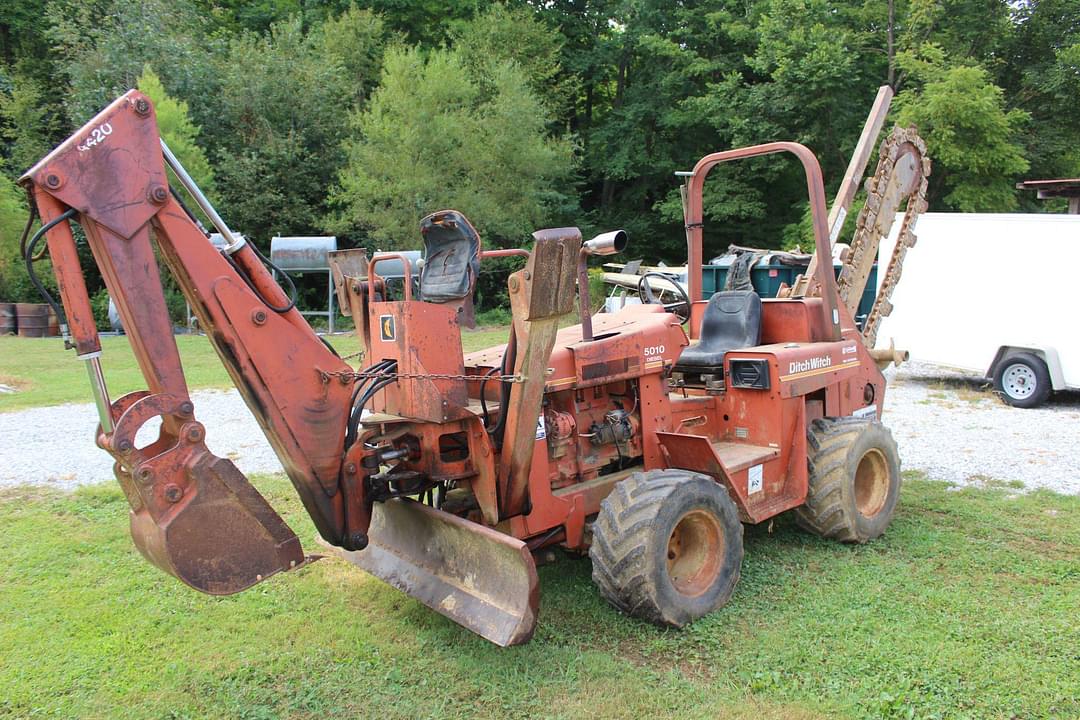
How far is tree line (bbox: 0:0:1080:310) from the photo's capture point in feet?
67.0

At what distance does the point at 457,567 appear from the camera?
426cm

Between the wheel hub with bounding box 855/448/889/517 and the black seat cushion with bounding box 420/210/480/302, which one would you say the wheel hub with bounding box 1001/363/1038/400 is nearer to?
the wheel hub with bounding box 855/448/889/517

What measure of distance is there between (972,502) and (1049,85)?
17685mm

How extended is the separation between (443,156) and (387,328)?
20146 mm

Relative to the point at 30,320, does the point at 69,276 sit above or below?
above

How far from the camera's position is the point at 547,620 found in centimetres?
450

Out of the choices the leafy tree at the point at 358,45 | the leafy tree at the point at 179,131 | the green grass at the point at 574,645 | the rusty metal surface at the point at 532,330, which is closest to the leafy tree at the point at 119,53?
the leafy tree at the point at 179,131

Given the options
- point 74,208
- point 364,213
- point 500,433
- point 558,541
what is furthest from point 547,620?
point 364,213

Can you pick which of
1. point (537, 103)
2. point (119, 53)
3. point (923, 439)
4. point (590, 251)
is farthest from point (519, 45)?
point (590, 251)

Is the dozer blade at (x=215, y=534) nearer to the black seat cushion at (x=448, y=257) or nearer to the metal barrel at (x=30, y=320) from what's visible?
the black seat cushion at (x=448, y=257)

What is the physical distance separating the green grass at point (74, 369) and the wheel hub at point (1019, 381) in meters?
7.44

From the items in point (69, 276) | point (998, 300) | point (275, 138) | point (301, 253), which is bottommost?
point (998, 300)

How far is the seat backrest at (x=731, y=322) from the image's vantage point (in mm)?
5988

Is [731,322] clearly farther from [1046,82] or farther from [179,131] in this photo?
[179,131]
